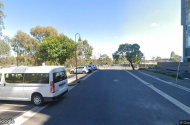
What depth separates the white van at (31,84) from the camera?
4953mm

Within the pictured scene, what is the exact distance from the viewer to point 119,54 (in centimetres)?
3459

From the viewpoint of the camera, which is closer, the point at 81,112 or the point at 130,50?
the point at 81,112

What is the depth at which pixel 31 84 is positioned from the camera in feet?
16.7

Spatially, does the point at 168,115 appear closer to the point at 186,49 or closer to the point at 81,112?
the point at 81,112

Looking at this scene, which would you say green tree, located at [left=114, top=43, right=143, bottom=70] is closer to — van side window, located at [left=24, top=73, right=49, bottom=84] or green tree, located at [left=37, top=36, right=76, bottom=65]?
green tree, located at [left=37, top=36, right=76, bottom=65]

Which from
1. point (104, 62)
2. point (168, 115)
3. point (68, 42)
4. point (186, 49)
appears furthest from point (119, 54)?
point (104, 62)

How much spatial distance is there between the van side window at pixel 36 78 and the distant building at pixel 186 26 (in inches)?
1194

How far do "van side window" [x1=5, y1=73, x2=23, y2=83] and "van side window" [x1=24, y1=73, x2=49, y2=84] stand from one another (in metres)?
0.29

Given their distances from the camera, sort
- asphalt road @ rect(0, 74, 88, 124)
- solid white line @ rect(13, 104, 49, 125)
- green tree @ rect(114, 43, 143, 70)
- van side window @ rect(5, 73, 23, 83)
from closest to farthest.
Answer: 1. solid white line @ rect(13, 104, 49, 125)
2. asphalt road @ rect(0, 74, 88, 124)
3. van side window @ rect(5, 73, 23, 83)
4. green tree @ rect(114, 43, 143, 70)

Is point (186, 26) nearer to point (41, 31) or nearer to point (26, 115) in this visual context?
point (26, 115)

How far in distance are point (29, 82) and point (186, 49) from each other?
3205cm

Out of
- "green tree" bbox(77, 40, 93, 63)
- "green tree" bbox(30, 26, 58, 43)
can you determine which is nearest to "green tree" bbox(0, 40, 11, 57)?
"green tree" bbox(30, 26, 58, 43)

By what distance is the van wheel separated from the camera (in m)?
5.04

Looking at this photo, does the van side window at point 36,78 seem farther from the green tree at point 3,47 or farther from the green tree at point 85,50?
the green tree at point 85,50
